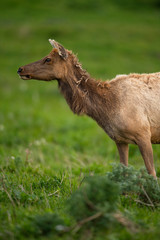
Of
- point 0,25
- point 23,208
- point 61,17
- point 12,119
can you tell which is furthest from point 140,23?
point 23,208

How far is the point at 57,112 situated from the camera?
14734mm

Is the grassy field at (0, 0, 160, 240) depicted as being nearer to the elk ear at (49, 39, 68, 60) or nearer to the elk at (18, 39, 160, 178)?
the elk at (18, 39, 160, 178)

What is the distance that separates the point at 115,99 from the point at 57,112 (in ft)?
29.3

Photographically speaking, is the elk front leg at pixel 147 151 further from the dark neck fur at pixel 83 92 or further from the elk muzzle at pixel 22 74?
the elk muzzle at pixel 22 74

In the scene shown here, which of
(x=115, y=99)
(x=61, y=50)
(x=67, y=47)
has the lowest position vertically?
(x=115, y=99)

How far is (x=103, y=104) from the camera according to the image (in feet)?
19.6

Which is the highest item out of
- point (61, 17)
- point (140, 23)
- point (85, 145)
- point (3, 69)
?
point (61, 17)

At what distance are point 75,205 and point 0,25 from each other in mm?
33429

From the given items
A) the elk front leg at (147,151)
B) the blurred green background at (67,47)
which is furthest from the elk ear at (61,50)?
the elk front leg at (147,151)

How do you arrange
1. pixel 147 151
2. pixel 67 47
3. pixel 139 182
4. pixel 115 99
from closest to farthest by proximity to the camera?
pixel 139 182
pixel 147 151
pixel 115 99
pixel 67 47

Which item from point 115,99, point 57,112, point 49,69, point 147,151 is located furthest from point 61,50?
point 57,112

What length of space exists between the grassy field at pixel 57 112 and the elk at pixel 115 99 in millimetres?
1131

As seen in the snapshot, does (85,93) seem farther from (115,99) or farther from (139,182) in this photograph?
(139,182)

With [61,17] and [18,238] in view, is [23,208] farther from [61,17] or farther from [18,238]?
[61,17]
